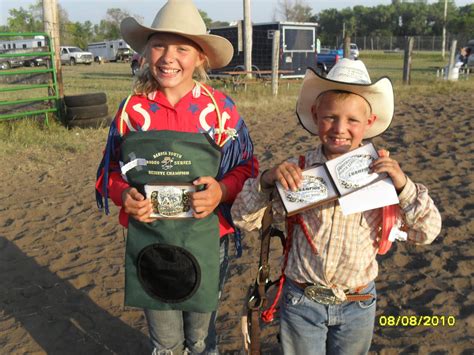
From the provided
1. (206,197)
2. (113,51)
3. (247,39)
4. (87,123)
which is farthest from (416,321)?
(113,51)

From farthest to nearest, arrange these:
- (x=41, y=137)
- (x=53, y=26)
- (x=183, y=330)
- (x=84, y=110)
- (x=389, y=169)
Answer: (x=53, y=26), (x=84, y=110), (x=41, y=137), (x=183, y=330), (x=389, y=169)

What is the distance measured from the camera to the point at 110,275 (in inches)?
150

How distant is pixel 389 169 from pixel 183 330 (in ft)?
4.00

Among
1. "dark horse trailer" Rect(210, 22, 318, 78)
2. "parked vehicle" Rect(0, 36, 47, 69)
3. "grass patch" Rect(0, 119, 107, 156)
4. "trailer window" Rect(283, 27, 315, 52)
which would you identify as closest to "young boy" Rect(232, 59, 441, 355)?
"grass patch" Rect(0, 119, 107, 156)

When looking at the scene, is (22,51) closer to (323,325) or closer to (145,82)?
(145,82)

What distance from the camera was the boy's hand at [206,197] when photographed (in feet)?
6.11

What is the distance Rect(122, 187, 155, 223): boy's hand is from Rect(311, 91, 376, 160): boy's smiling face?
72 cm

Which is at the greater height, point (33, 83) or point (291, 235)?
point (33, 83)

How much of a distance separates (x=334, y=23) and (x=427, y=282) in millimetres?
77801

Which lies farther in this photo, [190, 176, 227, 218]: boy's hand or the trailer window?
the trailer window

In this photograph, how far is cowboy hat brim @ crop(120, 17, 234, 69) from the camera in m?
2.01

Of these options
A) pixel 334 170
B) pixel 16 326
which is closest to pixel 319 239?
pixel 334 170

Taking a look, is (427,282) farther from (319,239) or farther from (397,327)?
(319,239)

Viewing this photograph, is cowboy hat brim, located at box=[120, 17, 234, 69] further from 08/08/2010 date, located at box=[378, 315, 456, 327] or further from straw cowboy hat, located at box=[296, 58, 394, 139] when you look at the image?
08/08/2010 date, located at box=[378, 315, 456, 327]
